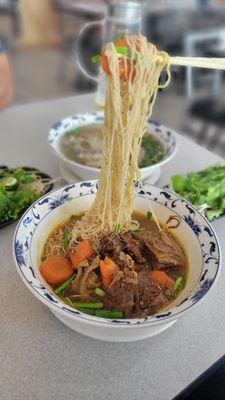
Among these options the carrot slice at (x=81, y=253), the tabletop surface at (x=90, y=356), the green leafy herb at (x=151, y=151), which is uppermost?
the green leafy herb at (x=151, y=151)

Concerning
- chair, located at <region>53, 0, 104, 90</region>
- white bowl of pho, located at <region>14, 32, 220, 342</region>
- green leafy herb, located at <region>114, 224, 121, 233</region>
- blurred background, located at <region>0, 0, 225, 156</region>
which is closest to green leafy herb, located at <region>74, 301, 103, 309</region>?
white bowl of pho, located at <region>14, 32, 220, 342</region>

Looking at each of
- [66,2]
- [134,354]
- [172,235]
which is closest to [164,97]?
[66,2]

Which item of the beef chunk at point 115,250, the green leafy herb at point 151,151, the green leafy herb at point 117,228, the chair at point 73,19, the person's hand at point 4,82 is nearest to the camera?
the beef chunk at point 115,250

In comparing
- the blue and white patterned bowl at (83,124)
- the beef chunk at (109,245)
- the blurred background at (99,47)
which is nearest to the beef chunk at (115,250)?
the beef chunk at (109,245)

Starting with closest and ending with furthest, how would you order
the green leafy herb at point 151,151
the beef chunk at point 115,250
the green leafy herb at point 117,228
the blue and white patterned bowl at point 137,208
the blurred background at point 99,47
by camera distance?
1. the blue and white patterned bowl at point 137,208
2. the beef chunk at point 115,250
3. the green leafy herb at point 117,228
4. the green leafy herb at point 151,151
5. the blurred background at point 99,47

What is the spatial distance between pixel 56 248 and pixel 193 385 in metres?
0.46

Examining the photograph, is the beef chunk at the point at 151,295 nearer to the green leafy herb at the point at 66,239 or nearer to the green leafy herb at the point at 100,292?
the green leafy herb at the point at 100,292

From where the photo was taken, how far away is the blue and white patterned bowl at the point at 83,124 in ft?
3.86

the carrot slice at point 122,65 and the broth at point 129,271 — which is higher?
the carrot slice at point 122,65

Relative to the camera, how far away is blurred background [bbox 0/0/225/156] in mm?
2791

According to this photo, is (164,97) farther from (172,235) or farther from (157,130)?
(172,235)

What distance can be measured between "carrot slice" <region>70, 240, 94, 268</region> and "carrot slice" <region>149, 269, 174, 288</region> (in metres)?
0.17

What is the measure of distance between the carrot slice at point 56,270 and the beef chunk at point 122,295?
115 mm

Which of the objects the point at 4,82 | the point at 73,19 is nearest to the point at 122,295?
the point at 4,82
